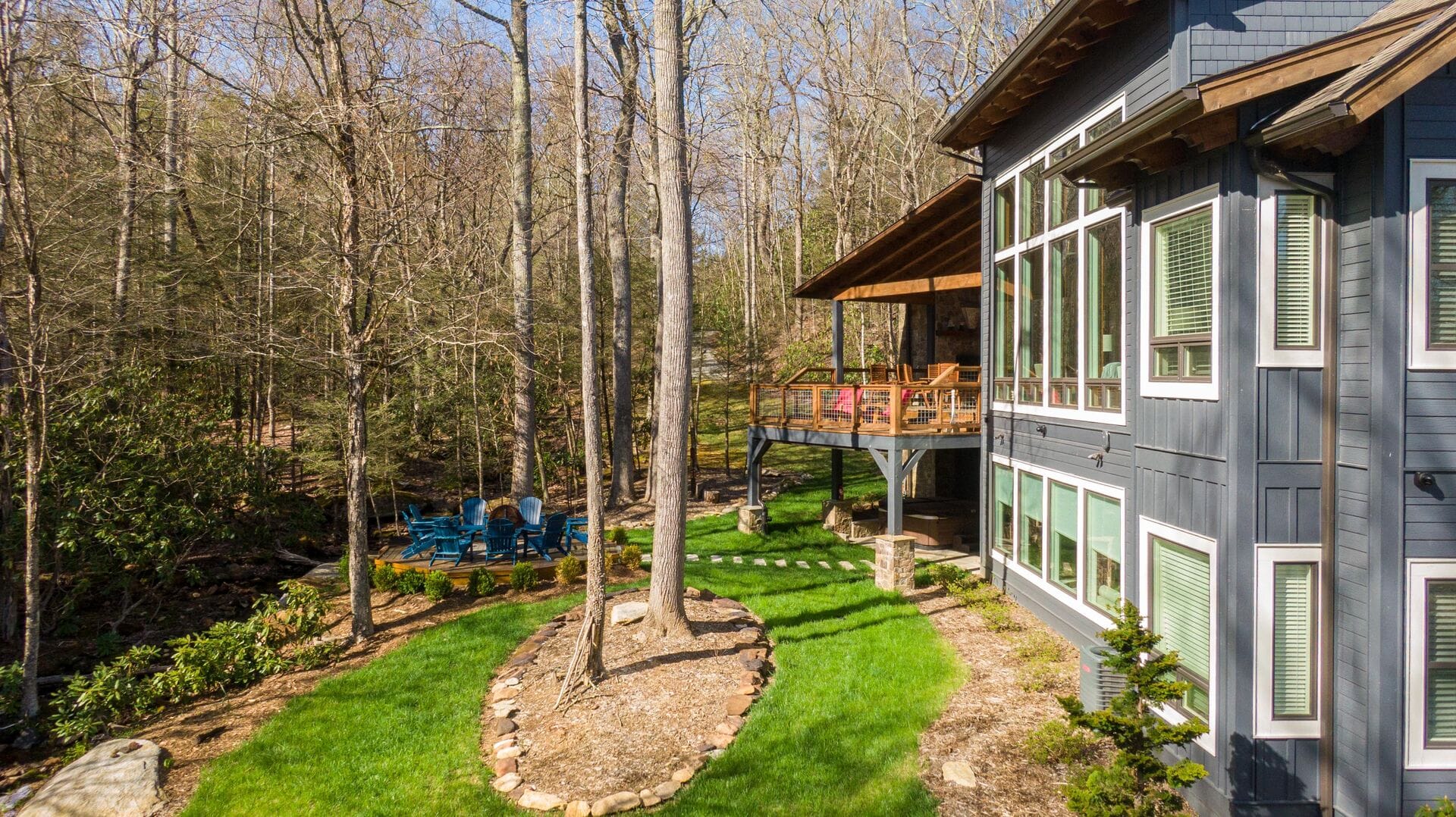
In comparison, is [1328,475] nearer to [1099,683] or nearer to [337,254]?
[1099,683]

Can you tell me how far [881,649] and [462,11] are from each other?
45.0 ft

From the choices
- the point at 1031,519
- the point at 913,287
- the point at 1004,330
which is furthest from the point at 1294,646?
the point at 913,287

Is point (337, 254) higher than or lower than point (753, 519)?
higher

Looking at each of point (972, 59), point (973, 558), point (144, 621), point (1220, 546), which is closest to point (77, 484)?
point (144, 621)

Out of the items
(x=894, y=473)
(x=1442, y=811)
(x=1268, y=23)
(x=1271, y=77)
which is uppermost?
(x=1268, y=23)

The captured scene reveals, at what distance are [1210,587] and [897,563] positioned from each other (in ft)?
17.4

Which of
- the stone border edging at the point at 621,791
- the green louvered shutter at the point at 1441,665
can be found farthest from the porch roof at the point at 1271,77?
the stone border edging at the point at 621,791

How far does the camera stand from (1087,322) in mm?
8164

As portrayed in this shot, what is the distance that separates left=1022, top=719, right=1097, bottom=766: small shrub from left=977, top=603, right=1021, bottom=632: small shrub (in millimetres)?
2912

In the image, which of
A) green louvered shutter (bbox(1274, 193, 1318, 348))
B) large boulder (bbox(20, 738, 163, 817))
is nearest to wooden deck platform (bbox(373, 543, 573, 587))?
large boulder (bbox(20, 738, 163, 817))

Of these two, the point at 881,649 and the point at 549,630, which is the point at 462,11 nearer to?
the point at 549,630

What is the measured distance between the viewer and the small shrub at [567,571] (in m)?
11.1

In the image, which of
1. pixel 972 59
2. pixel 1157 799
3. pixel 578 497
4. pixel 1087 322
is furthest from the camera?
pixel 972 59

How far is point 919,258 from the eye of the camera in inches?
589
